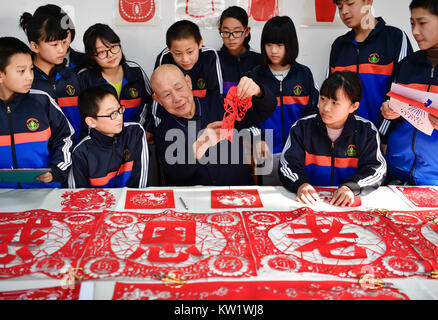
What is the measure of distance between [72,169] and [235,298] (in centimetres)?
119

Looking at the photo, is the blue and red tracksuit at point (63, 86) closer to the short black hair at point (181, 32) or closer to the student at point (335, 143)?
the short black hair at point (181, 32)

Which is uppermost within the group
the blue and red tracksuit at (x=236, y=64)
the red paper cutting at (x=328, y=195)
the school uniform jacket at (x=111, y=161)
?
→ the blue and red tracksuit at (x=236, y=64)

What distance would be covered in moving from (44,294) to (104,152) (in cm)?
96

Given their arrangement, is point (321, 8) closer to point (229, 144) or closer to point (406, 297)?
point (229, 144)

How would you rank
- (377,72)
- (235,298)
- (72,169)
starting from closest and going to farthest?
(235,298)
(72,169)
(377,72)

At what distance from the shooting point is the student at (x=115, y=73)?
2.20 meters

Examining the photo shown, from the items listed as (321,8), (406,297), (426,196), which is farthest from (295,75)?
(406,297)

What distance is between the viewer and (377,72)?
230 cm

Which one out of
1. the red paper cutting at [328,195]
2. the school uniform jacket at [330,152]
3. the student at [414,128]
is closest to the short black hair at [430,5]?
the student at [414,128]

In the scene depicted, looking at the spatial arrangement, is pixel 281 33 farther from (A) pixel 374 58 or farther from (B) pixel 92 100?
(B) pixel 92 100

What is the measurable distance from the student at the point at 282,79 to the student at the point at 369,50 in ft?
0.93

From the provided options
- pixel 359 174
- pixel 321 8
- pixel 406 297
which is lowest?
pixel 406 297

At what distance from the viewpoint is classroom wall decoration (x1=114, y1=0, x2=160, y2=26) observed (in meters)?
2.77

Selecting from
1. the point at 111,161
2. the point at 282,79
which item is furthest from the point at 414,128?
the point at 111,161
